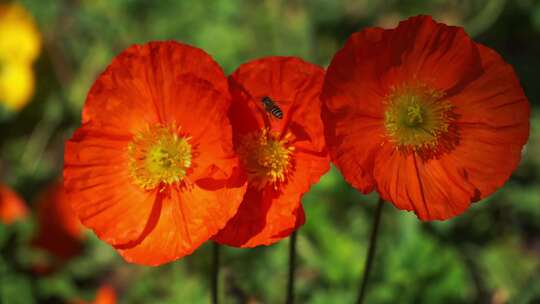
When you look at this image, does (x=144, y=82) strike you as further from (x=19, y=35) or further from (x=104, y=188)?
(x=19, y=35)

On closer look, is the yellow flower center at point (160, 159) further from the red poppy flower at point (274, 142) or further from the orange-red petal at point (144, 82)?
the red poppy flower at point (274, 142)

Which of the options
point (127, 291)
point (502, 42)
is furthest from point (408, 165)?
point (502, 42)

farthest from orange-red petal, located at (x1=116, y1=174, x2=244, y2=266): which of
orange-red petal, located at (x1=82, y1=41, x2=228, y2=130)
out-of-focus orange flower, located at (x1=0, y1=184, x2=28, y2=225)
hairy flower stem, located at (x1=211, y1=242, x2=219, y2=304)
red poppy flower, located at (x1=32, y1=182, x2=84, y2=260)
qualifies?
red poppy flower, located at (x1=32, y1=182, x2=84, y2=260)

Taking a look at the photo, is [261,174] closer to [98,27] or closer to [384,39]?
[384,39]

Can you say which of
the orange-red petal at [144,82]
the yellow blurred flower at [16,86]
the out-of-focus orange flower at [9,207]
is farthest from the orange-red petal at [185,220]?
the yellow blurred flower at [16,86]

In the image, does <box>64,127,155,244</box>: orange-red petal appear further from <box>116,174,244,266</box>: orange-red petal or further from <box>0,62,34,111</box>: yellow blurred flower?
<box>0,62,34,111</box>: yellow blurred flower
